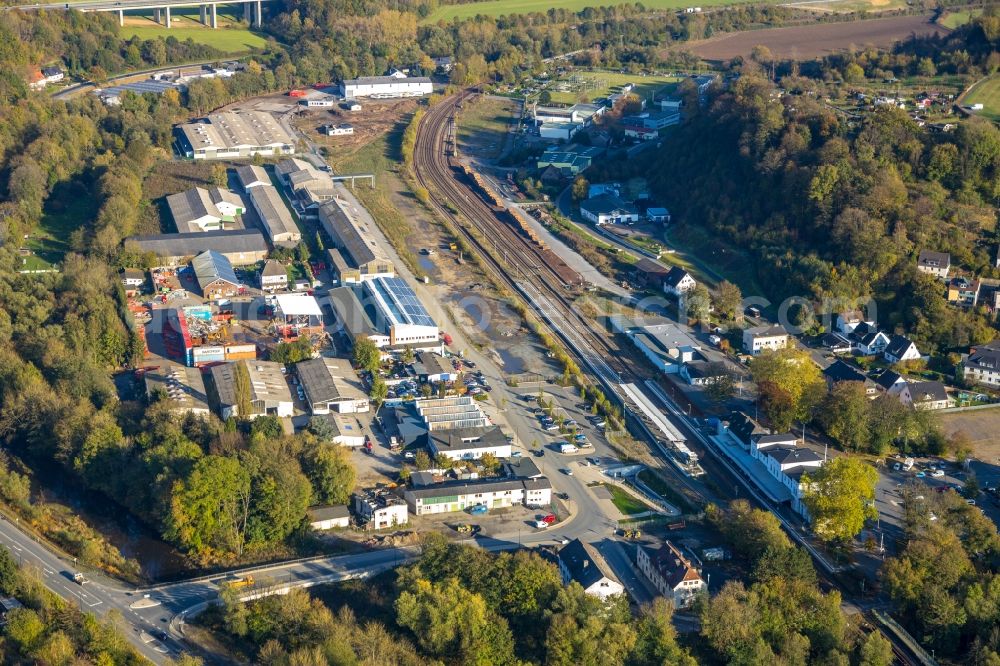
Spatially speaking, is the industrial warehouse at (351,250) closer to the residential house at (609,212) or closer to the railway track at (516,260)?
the railway track at (516,260)

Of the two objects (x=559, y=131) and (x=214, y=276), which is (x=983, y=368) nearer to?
(x=214, y=276)

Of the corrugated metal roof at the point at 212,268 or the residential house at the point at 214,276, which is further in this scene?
the corrugated metal roof at the point at 212,268

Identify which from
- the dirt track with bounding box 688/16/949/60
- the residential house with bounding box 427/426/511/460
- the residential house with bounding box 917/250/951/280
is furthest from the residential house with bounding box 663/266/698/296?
the dirt track with bounding box 688/16/949/60

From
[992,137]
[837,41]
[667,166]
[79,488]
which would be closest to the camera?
[79,488]

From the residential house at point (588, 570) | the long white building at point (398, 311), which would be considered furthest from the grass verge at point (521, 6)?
the residential house at point (588, 570)

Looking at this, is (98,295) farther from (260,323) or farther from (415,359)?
(415,359)

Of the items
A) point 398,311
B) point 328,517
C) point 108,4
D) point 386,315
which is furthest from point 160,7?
point 328,517

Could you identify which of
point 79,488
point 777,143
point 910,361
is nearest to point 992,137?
point 777,143
